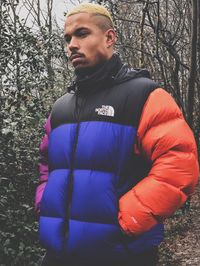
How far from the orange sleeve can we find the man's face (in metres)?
0.39

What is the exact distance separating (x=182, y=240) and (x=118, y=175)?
6.37 meters

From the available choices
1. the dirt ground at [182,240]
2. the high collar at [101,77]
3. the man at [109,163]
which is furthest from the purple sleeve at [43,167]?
the dirt ground at [182,240]

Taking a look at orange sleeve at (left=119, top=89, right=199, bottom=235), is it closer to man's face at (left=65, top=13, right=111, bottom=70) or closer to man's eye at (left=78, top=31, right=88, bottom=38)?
man's face at (left=65, top=13, right=111, bottom=70)

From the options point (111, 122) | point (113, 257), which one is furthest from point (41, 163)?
point (113, 257)

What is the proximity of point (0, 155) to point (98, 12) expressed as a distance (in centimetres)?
293

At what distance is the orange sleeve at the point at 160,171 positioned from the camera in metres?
1.86

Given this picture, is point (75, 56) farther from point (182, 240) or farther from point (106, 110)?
point (182, 240)

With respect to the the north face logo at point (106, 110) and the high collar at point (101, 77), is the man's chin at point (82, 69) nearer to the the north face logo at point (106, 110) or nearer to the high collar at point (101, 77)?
the high collar at point (101, 77)

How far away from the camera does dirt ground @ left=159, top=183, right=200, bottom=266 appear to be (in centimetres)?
675

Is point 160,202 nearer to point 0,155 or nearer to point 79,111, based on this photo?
point 79,111

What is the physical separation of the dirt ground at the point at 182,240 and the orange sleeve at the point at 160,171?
5.04 m

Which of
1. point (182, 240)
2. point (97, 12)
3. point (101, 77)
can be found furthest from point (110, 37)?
point (182, 240)

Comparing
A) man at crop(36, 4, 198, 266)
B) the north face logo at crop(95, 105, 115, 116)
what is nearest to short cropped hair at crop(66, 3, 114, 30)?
man at crop(36, 4, 198, 266)

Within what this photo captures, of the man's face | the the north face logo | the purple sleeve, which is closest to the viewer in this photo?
the the north face logo
